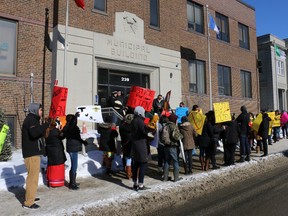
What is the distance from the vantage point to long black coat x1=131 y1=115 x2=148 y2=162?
23.1 feet

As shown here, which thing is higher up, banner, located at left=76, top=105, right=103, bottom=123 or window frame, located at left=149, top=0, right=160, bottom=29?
window frame, located at left=149, top=0, right=160, bottom=29

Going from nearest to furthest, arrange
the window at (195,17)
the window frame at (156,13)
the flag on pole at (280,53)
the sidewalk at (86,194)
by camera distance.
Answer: the sidewalk at (86,194)
the window frame at (156,13)
the window at (195,17)
the flag on pole at (280,53)

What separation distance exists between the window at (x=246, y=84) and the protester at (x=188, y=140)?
1814cm

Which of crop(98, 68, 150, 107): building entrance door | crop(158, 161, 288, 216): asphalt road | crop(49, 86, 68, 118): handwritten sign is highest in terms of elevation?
crop(98, 68, 150, 107): building entrance door

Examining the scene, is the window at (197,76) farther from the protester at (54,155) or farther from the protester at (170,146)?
the protester at (54,155)

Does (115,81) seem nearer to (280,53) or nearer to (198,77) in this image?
(198,77)

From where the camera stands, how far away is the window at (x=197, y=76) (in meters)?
20.8

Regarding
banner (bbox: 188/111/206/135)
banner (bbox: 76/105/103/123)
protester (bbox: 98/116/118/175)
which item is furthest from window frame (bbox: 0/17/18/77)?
banner (bbox: 188/111/206/135)

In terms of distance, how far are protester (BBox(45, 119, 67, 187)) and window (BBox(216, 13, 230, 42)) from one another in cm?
1910

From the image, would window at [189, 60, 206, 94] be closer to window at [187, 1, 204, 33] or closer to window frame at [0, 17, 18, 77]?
window at [187, 1, 204, 33]

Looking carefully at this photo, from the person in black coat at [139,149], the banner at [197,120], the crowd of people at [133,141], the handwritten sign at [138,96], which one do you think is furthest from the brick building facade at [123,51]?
the person in black coat at [139,149]

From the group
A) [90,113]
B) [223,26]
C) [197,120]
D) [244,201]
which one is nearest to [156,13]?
[223,26]

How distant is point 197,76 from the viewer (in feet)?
69.9

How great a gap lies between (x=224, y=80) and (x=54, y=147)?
61.1ft
